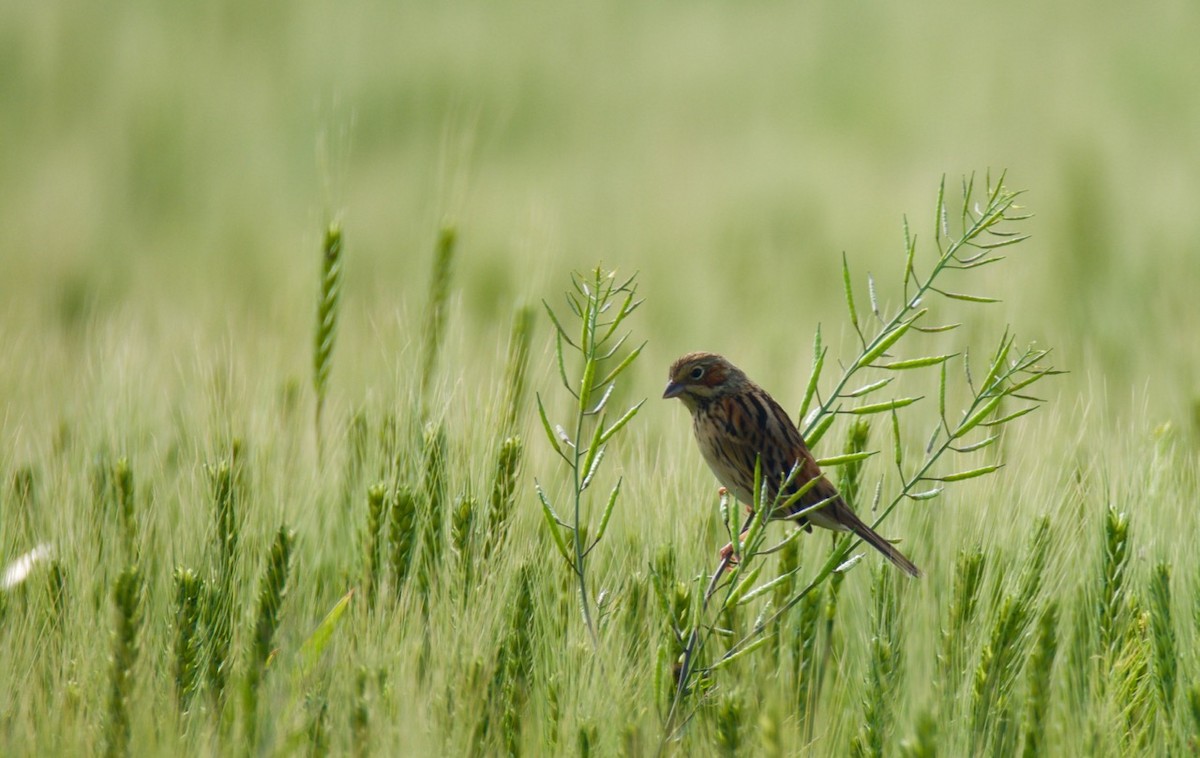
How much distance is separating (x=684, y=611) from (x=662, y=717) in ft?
0.49

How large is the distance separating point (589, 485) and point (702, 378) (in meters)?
0.32

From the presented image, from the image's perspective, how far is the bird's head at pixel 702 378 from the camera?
6.91 feet

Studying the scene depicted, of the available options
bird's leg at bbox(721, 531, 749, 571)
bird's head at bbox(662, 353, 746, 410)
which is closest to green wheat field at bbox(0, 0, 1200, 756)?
bird's leg at bbox(721, 531, 749, 571)

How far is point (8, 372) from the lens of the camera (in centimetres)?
299

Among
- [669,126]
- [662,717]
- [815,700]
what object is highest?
[669,126]

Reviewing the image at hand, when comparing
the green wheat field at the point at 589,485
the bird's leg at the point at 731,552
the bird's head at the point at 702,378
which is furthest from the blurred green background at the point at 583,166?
the bird's leg at the point at 731,552

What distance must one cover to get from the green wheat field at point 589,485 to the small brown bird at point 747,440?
0.09 m

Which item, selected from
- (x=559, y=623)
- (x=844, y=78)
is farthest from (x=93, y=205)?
(x=559, y=623)

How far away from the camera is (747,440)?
80.1 inches

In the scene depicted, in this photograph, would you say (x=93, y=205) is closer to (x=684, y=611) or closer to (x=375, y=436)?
(x=375, y=436)

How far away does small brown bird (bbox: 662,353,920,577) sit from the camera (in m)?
1.89

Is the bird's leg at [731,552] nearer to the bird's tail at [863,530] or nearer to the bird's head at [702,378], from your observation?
the bird's tail at [863,530]

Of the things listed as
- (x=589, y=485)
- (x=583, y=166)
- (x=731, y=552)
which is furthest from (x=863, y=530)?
(x=583, y=166)

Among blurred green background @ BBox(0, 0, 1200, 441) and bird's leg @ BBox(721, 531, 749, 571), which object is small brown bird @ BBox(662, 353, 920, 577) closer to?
bird's leg @ BBox(721, 531, 749, 571)
